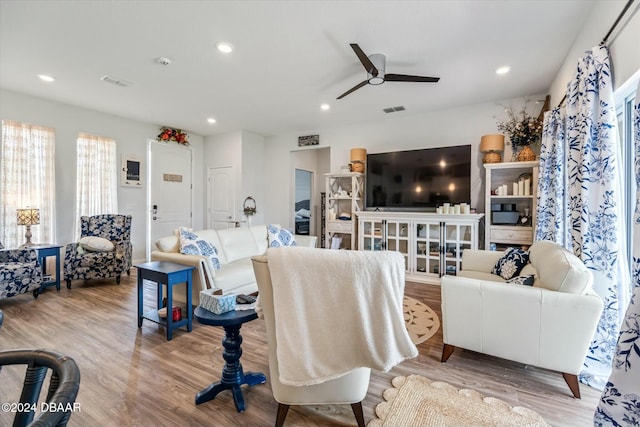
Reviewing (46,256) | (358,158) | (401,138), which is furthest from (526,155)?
(46,256)

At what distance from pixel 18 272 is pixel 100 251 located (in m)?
0.90

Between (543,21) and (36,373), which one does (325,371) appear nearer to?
(36,373)

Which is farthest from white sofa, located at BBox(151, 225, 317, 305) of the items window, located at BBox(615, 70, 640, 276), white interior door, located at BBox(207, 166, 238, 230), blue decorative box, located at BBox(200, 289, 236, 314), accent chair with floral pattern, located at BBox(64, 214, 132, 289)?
window, located at BBox(615, 70, 640, 276)

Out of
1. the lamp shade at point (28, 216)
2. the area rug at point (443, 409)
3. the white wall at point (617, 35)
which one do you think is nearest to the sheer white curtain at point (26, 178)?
the lamp shade at point (28, 216)

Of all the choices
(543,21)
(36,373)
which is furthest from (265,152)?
(36,373)

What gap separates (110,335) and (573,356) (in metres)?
3.46

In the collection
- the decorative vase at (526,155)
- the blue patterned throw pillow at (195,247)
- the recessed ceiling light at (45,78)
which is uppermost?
the recessed ceiling light at (45,78)

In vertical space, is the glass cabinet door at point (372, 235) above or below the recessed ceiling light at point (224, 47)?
below

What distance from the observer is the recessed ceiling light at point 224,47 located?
2.86 m

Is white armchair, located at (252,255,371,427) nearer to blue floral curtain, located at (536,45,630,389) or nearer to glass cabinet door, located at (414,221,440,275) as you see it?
blue floral curtain, located at (536,45,630,389)

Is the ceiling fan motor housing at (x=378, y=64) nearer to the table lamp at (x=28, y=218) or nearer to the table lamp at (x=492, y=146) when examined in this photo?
the table lamp at (x=492, y=146)

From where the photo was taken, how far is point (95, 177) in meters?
4.98

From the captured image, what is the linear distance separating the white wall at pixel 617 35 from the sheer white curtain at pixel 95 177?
6297 millimetres

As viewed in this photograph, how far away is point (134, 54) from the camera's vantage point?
3074mm
